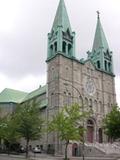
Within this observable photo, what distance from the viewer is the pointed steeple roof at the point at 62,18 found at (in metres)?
69.8

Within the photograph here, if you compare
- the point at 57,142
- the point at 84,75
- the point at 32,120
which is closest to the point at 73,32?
the point at 84,75

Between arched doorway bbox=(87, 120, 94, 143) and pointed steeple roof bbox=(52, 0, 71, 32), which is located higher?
pointed steeple roof bbox=(52, 0, 71, 32)

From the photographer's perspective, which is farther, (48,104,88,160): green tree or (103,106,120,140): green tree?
(103,106,120,140): green tree

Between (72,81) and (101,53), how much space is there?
595 inches

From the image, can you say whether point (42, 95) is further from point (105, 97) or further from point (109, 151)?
point (109, 151)

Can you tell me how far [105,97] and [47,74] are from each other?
51.0 ft

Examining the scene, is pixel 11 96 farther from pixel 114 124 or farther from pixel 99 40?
pixel 114 124

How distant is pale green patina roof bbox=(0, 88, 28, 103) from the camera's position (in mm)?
82625

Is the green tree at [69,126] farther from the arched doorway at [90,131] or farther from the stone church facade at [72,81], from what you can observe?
the arched doorway at [90,131]

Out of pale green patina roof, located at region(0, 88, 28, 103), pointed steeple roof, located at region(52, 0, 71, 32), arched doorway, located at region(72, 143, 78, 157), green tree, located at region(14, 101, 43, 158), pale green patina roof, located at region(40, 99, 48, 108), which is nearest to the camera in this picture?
green tree, located at region(14, 101, 43, 158)

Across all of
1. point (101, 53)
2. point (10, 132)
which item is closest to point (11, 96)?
point (101, 53)

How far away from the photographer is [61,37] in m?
67.4

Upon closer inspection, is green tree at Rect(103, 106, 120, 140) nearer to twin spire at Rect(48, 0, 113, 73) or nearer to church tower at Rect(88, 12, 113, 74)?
twin spire at Rect(48, 0, 113, 73)

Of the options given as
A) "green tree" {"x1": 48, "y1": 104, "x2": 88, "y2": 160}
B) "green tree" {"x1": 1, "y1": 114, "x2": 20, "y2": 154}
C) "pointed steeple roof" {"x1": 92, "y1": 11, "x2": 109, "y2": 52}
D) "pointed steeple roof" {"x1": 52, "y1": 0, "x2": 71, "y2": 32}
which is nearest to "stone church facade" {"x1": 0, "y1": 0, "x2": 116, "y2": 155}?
"pointed steeple roof" {"x1": 52, "y1": 0, "x2": 71, "y2": 32}
